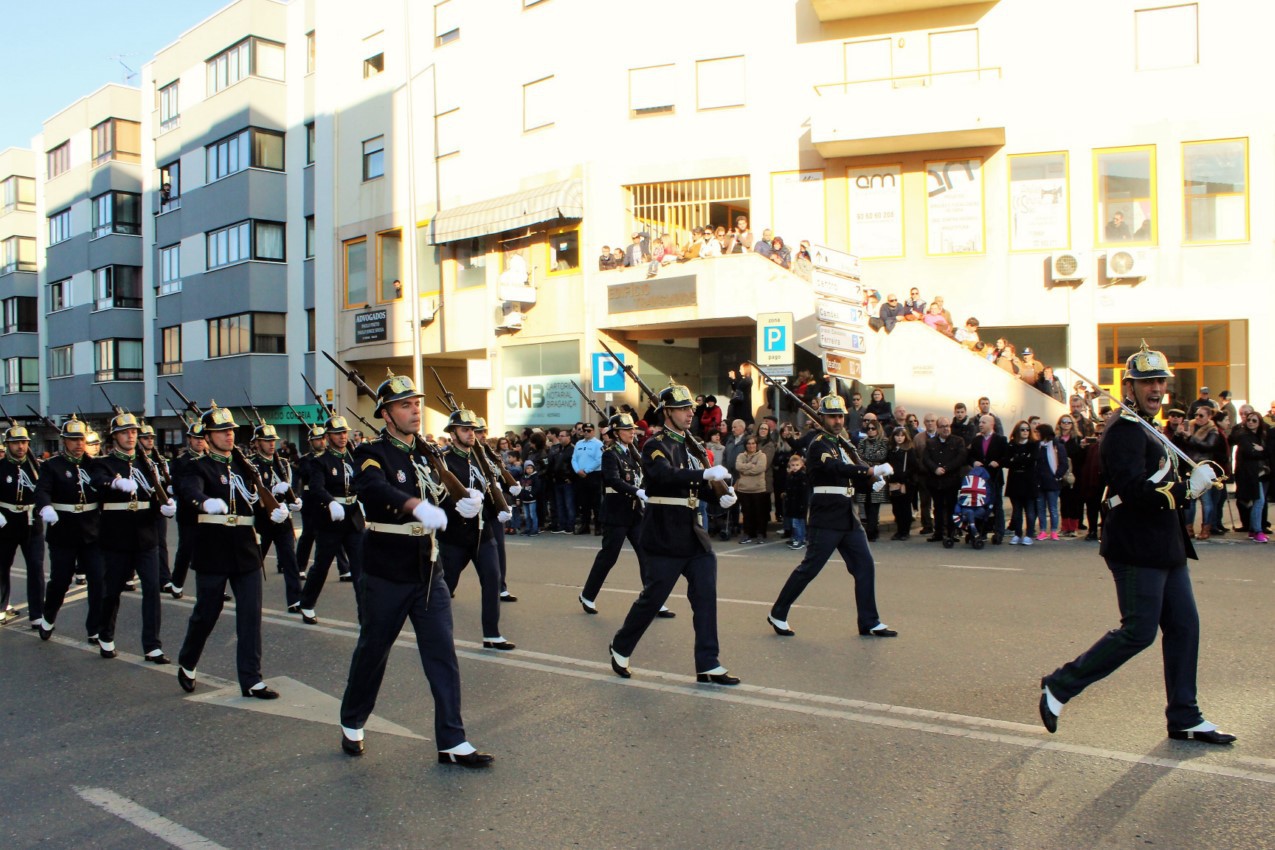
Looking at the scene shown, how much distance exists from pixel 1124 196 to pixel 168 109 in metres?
34.6

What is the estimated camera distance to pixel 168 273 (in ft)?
131

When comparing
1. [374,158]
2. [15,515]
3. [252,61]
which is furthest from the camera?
[252,61]

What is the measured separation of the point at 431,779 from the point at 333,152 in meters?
30.9

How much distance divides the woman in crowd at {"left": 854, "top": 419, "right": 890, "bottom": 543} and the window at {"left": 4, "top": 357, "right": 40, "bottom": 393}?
4825cm

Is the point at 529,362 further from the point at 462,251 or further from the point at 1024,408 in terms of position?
the point at 1024,408

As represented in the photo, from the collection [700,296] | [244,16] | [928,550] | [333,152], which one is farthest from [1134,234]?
[244,16]

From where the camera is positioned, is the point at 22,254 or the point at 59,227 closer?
the point at 59,227

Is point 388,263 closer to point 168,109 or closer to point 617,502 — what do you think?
point 168,109

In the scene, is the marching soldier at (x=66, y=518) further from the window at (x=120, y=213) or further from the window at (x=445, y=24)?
the window at (x=120, y=213)

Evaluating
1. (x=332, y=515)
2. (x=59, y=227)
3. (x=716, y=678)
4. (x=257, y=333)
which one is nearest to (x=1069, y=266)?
(x=332, y=515)

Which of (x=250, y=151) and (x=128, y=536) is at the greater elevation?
(x=250, y=151)

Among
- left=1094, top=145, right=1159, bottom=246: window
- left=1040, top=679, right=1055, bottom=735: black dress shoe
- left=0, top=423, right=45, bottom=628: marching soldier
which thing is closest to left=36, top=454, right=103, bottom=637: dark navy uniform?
left=0, top=423, right=45, bottom=628: marching soldier

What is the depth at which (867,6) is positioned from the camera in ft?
73.2

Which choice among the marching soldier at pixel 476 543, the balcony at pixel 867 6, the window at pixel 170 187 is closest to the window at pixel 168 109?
the window at pixel 170 187
